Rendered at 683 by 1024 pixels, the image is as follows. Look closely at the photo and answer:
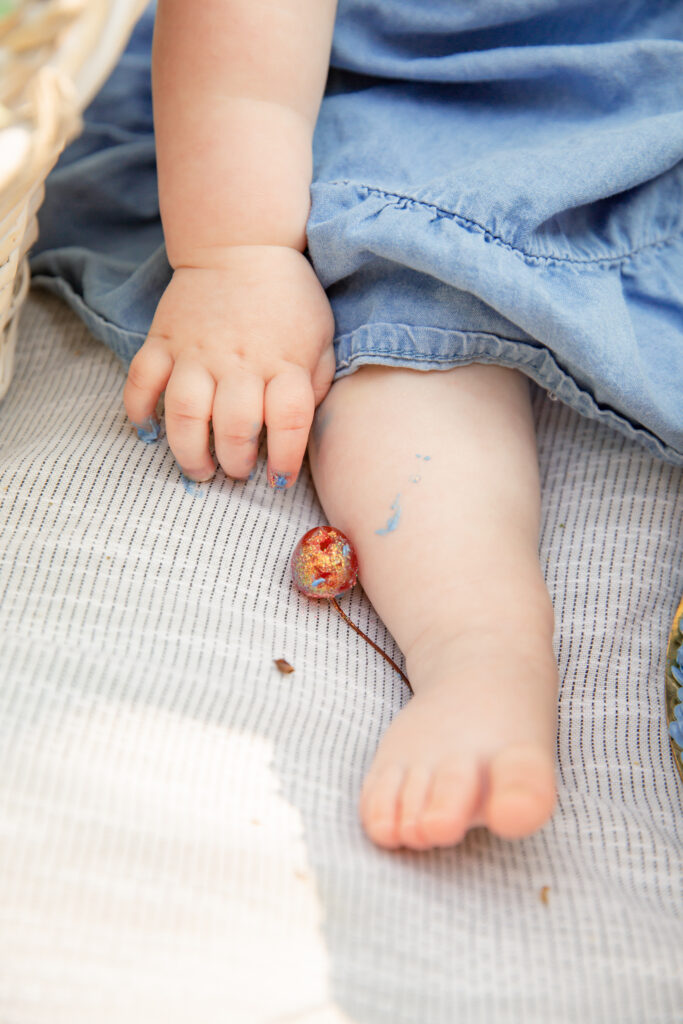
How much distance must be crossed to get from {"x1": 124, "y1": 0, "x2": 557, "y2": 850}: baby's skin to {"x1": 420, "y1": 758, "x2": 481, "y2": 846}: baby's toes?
0.08 meters

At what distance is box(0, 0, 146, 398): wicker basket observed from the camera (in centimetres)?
44

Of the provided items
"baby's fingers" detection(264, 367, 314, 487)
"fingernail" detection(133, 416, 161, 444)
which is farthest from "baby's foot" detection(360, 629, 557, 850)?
"fingernail" detection(133, 416, 161, 444)

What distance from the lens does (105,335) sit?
2.78 ft

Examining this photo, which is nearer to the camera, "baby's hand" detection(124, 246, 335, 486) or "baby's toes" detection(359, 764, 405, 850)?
"baby's toes" detection(359, 764, 405, 850)

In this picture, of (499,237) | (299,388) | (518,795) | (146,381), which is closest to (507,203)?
(499,237)

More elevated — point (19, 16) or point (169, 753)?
point (19, 16)

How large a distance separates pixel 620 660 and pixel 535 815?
225mm

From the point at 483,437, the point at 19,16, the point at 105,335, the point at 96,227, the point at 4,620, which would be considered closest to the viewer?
the point at 19,16

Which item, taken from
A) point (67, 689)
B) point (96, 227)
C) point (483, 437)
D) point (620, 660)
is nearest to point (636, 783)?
point (620, 660)

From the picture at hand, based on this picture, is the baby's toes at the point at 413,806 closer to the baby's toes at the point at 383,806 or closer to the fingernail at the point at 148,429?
the baby's toes at the point at 383,806

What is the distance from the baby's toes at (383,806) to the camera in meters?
0.51

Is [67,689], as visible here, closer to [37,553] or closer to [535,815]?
[37,553]

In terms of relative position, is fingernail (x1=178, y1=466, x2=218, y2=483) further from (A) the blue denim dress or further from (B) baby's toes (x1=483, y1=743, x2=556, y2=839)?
(B) baby's toes (x1=483, y1=743, x2=556, y2=839)

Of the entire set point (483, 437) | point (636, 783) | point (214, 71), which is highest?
point (214, 71)
